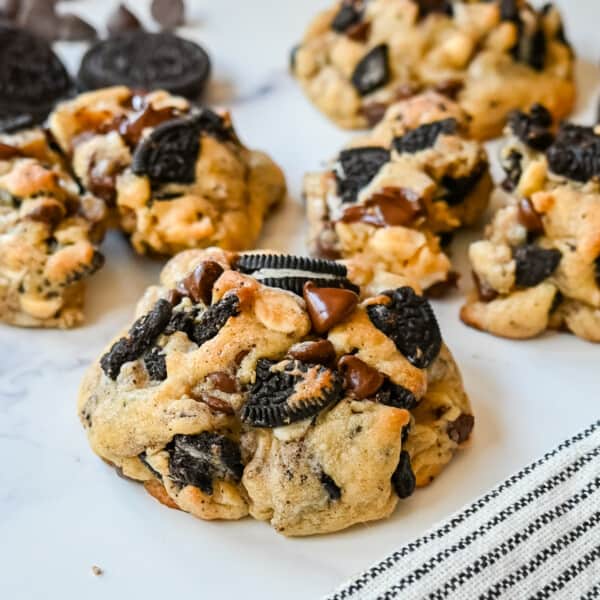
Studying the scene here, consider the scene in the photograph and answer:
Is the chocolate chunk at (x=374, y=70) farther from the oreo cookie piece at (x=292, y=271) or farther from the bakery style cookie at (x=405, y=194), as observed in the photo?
the oreo cookie piece at (x=292, y=271)

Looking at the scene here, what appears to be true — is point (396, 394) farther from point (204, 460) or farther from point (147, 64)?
point (147, 64)

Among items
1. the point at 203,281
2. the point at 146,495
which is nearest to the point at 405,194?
the point at 203,281

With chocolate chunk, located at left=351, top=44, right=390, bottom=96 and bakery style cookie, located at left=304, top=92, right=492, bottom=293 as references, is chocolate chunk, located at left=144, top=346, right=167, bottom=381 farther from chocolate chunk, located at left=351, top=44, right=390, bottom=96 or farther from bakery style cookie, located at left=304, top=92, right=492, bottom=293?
chocolate chunk, located at left=351, top=44, right=390, bottom=96

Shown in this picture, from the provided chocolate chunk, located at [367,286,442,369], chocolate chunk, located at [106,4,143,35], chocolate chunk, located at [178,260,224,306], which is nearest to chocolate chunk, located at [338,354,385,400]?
chocolate chunk, located at [367,286,442,369]

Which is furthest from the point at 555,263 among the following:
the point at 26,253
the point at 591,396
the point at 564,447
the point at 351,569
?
the point at 26,253

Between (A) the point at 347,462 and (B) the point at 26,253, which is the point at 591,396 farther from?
(B) the point at 26,253

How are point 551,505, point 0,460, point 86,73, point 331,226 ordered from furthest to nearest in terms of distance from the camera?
point 86,73 → point 331,226 → point 0,460 → point 551,505
